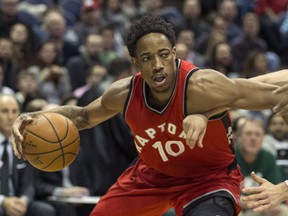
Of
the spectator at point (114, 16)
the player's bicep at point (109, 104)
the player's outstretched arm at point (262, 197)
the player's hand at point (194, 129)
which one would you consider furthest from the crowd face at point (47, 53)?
the player's outstretched arm at point (262, 197)

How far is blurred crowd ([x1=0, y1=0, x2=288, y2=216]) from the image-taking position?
299 inches

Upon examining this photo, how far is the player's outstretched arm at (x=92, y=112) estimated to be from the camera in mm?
5188

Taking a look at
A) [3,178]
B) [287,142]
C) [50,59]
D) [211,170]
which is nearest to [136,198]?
[211,170]

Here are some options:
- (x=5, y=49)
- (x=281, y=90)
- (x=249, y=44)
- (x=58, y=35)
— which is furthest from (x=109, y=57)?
(x=281, y=90)

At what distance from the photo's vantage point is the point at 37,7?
11578mm

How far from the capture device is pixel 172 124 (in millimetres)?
5027

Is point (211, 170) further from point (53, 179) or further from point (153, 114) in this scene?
Result: point (53, 179)

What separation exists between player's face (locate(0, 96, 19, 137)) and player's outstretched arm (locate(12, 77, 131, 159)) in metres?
1.54

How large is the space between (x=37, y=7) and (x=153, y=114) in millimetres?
6848

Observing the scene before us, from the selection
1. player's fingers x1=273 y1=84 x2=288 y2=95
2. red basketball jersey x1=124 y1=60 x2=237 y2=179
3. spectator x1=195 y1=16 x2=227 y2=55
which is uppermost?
spectator x1=195 y1=16 x2=227 y2=55

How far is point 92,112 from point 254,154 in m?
2.30

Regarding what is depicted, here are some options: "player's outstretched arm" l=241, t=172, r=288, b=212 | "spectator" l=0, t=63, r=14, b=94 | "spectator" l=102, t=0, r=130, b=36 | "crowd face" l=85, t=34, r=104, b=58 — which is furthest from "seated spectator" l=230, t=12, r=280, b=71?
"player's outstretched arm" l=241, t=172, r=288, b=212

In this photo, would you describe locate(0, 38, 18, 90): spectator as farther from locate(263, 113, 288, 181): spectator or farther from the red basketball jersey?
the red basketball jersey

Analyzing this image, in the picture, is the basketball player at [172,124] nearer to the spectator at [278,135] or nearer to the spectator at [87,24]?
the spectator at [278,135]
